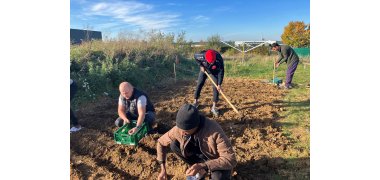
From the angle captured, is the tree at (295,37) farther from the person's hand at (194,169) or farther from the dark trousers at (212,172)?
the person's hand at (194,169)

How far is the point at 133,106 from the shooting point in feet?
11.8

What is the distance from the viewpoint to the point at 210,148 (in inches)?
89.4

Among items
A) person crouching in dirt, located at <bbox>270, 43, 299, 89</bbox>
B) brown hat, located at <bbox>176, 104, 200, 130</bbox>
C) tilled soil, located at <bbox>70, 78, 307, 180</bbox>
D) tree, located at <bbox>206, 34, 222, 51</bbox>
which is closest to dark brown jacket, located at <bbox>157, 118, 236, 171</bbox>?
brown hat, located at <bbox>176, 104, 200, 130</bbox>

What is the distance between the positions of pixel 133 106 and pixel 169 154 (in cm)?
81

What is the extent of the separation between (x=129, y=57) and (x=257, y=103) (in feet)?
16.7

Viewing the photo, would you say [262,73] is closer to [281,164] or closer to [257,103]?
[257,103]

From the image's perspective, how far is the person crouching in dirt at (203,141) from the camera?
2.10m

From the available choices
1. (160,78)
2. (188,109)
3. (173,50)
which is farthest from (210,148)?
(173,50)

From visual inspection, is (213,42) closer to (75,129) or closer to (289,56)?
(289,56)

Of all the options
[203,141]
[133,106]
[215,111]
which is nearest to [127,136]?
[133,106]

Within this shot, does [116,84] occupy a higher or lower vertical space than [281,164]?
higher

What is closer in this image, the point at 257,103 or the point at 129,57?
the point at 257,103

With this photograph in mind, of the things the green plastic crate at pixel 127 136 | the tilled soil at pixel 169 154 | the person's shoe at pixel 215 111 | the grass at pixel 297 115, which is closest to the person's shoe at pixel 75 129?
the tilled soil at pixel 169 154

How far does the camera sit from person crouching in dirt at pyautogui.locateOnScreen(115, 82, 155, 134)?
3326 millimetres
